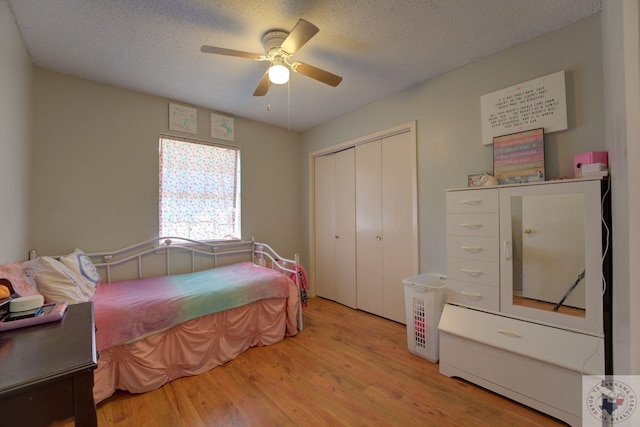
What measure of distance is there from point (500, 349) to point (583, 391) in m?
0.38

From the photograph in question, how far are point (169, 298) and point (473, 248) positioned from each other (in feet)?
7.66

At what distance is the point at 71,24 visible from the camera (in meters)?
1.71

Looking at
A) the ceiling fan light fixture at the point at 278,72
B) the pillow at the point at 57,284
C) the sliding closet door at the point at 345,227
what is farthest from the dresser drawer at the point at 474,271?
the pillow at the point at 57,284

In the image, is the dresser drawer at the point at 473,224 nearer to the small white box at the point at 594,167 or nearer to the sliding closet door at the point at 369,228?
the small white box at the point at 594,167

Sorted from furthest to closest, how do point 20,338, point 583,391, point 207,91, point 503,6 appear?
point 207,91
point 503,6
point 583,391
point 20,338

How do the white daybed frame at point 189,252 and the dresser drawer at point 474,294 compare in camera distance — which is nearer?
the dresser drawer at point 474,294

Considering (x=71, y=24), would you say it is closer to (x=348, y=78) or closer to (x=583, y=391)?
(x=348, y=78)

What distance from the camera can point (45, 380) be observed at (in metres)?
0.63

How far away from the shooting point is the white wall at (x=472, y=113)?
67.3 inches

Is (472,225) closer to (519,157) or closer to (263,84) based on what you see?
(519,157)

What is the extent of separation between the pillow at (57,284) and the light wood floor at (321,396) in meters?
0.73

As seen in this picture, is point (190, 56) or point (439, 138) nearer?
point (190, 56)

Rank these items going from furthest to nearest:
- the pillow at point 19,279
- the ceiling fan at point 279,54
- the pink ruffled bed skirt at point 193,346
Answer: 1. the pink ruffled bed skirt at point 193,346
2. the ceiling fan at point 279,54
3. the pillow at point 19,279

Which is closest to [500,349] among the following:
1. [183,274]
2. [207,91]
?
[183,274]
